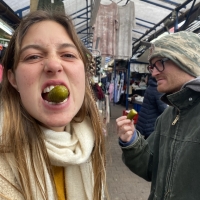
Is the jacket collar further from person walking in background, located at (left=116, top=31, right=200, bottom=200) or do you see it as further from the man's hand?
the man's hand

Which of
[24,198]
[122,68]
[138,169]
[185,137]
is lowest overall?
[138,169]

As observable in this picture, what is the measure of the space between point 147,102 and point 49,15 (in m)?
3.90

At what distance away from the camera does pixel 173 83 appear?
177 centimetres

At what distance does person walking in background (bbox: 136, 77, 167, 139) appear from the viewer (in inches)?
184

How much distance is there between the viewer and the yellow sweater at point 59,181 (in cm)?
117

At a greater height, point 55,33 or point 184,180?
point 55,33

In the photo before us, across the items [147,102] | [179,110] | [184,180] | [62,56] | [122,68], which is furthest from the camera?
[122,68]

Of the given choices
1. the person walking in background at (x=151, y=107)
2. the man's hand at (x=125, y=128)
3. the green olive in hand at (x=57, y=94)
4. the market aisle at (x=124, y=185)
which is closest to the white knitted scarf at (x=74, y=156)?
the green olive in hand at (x=57, y=94)

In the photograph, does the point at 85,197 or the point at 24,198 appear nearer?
the point at 24,198

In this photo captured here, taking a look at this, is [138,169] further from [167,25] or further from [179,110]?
[167,25]

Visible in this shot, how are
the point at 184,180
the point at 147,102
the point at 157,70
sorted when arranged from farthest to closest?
the point at 147,102 → the point at 157,70 → the point at 184,180

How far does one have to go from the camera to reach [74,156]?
113 cm

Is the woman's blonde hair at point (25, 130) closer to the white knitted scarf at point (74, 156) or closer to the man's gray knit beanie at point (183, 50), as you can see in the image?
the white knitted scarf at point (74, 156)

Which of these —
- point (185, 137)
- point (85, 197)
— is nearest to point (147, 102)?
point (185, 137)
